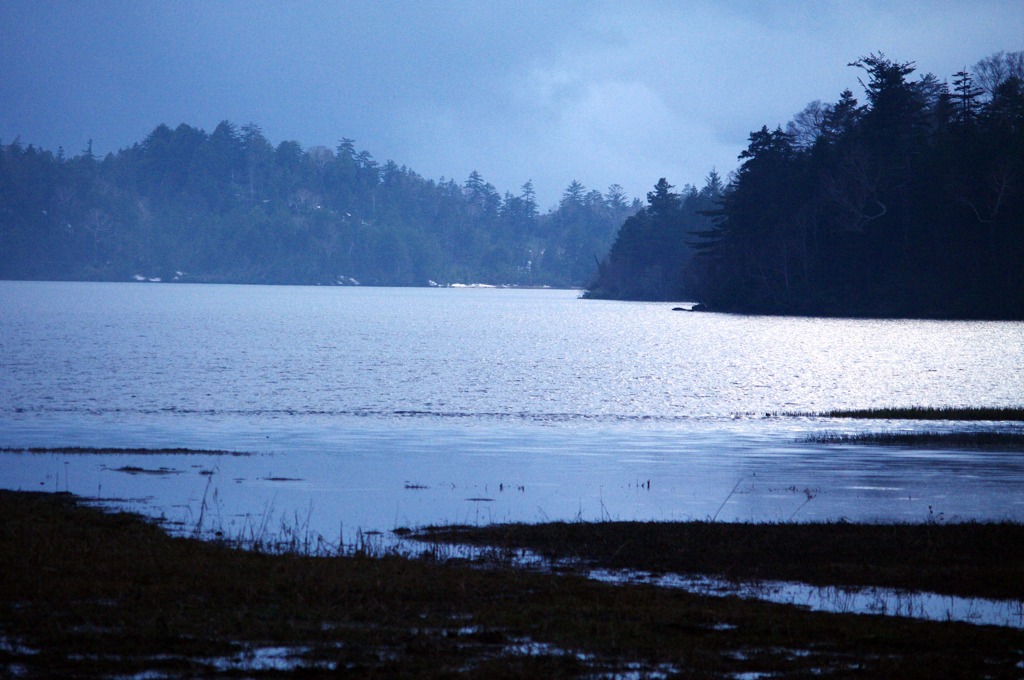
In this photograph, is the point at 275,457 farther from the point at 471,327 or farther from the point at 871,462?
the point at 471,327

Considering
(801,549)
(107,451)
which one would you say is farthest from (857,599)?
(107,451)

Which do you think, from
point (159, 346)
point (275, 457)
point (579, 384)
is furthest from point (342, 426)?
point (159, 346)

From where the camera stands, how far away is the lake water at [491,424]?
21828 mm

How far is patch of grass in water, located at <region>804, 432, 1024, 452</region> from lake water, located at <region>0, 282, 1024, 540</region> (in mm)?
1314

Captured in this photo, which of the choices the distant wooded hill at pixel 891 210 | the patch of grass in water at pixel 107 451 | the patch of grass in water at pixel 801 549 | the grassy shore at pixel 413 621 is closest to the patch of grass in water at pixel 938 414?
the patch of grass in water at pixel 801 549

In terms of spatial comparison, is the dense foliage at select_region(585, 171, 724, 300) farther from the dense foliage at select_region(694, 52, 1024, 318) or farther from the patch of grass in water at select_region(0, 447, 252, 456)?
the patch of grass in water at select_region(0, 447, 252, 456)

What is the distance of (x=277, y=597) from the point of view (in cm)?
1221

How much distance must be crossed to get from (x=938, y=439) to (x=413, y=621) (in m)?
24.7

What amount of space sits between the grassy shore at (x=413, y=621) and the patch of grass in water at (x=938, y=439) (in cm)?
1597

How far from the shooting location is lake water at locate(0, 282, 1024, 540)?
2183cm

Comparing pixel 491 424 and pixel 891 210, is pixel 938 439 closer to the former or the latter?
pixel 491 424

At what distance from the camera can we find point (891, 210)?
11212 cm

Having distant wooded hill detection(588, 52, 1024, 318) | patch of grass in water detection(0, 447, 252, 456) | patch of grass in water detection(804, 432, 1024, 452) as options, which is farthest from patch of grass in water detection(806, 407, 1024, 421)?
distant wooded hill detection(588, 52, 1024, 318)

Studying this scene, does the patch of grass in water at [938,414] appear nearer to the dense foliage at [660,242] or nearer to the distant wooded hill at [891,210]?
the distant wooded hill at [891,210]
